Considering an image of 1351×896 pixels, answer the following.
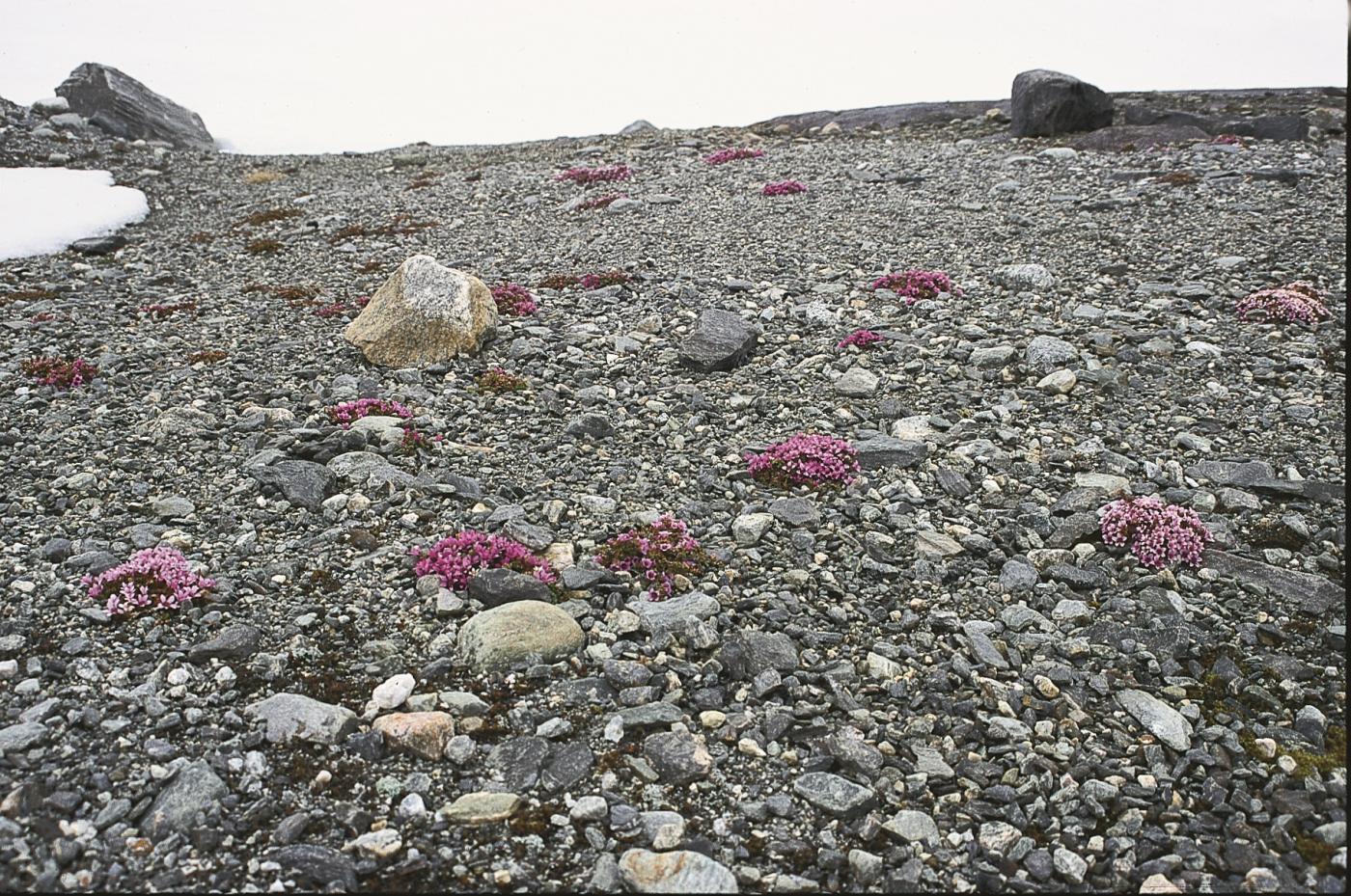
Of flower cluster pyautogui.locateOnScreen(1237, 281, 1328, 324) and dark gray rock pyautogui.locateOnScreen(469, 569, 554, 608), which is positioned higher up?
flower cluster pyautogui.locateOnScreen(1237, 281, 1328, 324)

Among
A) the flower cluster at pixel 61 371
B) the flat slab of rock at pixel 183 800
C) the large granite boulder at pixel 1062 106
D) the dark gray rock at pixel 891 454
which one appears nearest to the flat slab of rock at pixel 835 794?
the flat slab of rock at pixel 183 800

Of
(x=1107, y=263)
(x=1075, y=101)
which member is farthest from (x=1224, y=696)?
(x=1075, y=101)

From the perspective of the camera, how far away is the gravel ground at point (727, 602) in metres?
5.96

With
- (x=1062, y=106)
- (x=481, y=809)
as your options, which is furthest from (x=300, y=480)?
(x=1062, y=106)

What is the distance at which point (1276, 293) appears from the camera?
15.0 meters

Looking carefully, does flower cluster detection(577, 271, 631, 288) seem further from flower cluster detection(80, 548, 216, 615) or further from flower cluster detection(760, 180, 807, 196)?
flower cluster detection(80, 548, 216, 615)

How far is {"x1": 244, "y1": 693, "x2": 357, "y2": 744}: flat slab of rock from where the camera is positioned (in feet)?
21.9

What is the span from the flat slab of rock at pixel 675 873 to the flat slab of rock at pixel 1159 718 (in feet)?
12.0

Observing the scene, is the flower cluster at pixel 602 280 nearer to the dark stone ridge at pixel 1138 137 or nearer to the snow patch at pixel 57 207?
the snow patch at pixel 57 207

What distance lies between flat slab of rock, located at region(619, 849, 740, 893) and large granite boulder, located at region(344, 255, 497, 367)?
10181mm

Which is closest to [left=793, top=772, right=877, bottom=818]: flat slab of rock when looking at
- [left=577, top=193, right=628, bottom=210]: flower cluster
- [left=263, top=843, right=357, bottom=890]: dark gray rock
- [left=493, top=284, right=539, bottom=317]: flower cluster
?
[left=263, top=843, right=357, bottom=890]: dark gray rock

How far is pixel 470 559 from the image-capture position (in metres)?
8.78

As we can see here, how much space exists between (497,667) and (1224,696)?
5.98 m

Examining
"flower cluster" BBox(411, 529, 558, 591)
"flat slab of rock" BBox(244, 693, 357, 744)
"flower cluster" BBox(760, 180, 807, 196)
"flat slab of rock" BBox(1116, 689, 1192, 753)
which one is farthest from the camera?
"flower cluster" BBox(760, 180, 807, 196)
